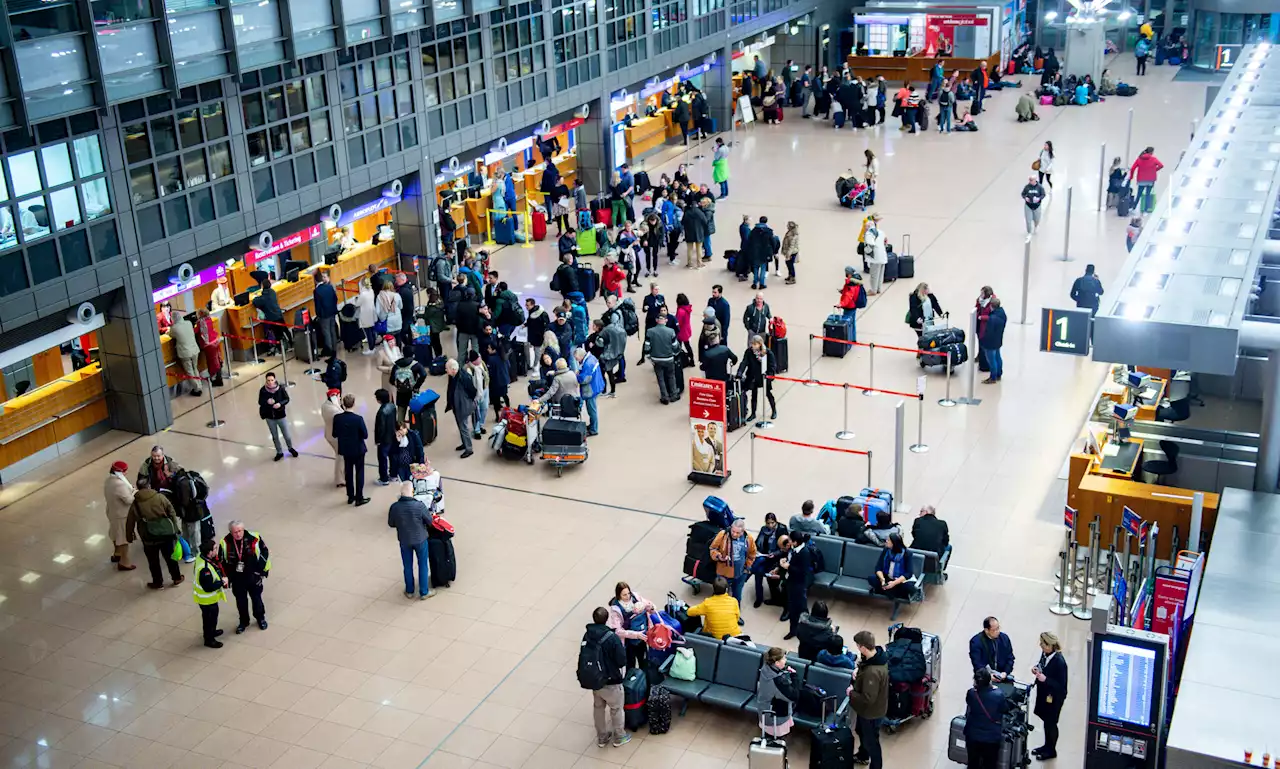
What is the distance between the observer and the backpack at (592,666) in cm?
1232

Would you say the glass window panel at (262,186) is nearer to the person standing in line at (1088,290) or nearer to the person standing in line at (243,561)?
the person standing in line at (243,561)

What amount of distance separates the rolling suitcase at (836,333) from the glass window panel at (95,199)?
10692 mm

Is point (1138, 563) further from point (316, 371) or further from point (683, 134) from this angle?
point (683, 134)

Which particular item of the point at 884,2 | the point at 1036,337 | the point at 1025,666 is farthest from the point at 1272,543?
the point at 884,2

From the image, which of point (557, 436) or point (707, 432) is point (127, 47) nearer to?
point (557, 436)

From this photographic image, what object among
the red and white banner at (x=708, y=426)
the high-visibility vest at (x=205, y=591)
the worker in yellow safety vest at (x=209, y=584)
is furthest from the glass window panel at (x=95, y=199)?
the red and white banner at (x=708, y=426)

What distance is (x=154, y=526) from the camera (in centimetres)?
1557

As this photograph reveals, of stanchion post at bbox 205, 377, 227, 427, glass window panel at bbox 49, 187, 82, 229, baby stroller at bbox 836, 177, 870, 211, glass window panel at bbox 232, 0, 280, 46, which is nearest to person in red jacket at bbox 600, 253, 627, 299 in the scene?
glass window panel at bbox 232, 0, 280, 46

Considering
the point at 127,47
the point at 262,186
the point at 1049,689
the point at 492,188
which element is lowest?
the point at 1049,689

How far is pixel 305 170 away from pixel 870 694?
49.3ft

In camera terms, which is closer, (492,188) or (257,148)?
(257,148)

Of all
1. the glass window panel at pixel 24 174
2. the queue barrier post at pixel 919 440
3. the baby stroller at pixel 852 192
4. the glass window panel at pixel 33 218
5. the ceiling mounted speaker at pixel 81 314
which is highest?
the glass window panel at pixel 24 174

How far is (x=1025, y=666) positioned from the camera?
44.0ft

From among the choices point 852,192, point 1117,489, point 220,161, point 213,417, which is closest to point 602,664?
point 1117,489
